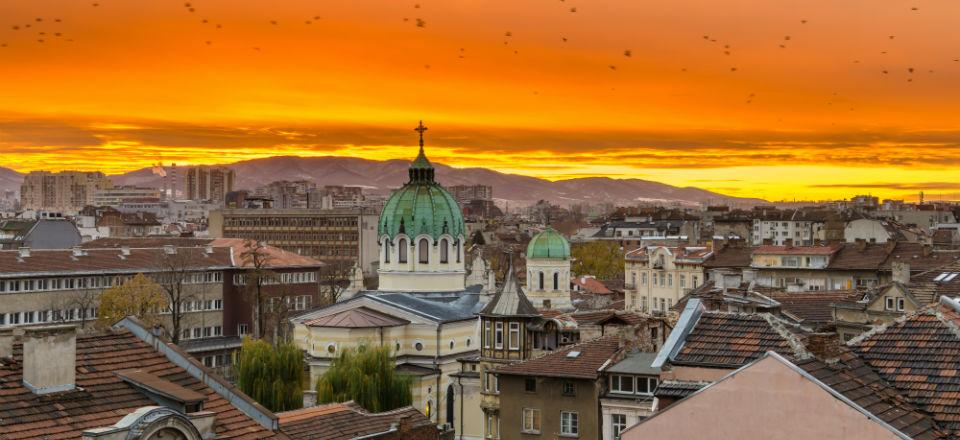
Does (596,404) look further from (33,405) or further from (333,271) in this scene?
(333,271)

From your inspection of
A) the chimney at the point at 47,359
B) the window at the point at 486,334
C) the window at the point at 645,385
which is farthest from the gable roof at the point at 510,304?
the chimney at the point at 47,359

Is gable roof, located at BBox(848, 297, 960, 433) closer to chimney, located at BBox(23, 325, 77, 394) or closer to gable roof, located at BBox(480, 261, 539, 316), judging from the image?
chimney, located at BBox(23, 325, 77, 394)

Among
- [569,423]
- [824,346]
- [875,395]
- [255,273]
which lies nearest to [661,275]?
[255,273]

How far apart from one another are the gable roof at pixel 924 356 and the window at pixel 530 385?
26.7 m

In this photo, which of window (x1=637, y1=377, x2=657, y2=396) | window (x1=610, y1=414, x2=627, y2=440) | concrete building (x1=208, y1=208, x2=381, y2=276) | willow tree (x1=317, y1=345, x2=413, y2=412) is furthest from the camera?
concrete building (x1=208, y1=208, x2=381, y2=276)

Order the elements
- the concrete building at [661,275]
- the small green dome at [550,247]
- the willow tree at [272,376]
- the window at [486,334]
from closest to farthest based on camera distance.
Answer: the willow tree at [272,376], the window at [486,334], the small green dome at [550,247], the concrete building at [661,275]

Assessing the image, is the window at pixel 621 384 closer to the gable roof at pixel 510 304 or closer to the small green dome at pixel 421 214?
the gable roof at pixel 510 304

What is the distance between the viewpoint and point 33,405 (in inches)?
926

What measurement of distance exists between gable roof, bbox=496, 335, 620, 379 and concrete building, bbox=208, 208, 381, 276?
5045 inches

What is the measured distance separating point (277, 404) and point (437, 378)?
1454 cm

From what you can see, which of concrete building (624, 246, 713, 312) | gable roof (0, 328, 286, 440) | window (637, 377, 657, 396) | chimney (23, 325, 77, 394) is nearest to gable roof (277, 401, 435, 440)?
gable roof (0, 328, 286, 440)

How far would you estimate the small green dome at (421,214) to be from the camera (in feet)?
281

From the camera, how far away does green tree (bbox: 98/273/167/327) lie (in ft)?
298

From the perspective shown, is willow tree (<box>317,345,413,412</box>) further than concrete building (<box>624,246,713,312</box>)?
No
